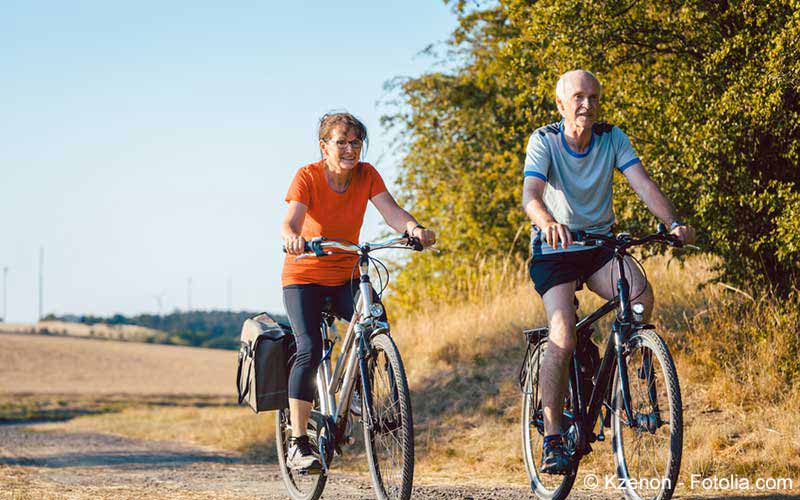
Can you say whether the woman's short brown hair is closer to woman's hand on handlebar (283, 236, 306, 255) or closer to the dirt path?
woman's hand on handlebar (283, 236, 306, 255)

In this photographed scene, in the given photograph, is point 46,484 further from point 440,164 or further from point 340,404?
point 440,164

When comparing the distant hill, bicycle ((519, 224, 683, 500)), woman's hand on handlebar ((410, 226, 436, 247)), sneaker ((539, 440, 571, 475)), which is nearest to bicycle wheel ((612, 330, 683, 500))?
bicycle ((519, 224, 683, 500))

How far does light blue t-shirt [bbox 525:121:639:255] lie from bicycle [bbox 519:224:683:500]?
281 millimetres

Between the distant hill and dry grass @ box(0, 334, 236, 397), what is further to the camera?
the distant hill

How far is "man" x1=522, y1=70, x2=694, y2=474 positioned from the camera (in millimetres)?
5809

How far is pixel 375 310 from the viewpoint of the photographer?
608cm

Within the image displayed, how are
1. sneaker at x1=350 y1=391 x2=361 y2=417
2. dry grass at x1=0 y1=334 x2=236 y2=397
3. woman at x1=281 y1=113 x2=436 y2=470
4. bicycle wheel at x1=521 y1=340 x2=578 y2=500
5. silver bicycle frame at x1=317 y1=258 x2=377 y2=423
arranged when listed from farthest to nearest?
dry grass at x1=0 y1=334 x2=236 y2=397 → woman at x1=281 y1=113 x2=436 y2=470 → sneaker at x1=350 y1=391 x2=361 y2=417 → silver bicycle frame at x1=317 y1=258 x2=377 y2=423 → bicycle wheel at x1=521 y1=340 x2=578 y2=500

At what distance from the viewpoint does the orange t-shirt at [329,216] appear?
256 inches

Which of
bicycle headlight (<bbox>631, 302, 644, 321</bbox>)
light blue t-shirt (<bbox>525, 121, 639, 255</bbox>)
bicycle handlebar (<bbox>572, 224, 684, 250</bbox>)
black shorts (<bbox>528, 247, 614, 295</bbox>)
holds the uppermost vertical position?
light blue t-shirt (<bbox>525, 121, 639, 255</bbox>)

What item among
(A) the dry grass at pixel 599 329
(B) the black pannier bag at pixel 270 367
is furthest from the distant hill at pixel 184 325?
(B) the black pannier bag at pixel 270 367

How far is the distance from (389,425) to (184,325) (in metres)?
80.0

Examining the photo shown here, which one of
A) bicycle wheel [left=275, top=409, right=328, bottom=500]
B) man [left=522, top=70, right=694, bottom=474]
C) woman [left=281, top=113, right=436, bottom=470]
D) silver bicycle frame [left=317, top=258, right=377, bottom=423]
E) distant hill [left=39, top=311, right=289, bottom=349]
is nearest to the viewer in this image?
man [left=522, top=70, right=694, bottom=474]

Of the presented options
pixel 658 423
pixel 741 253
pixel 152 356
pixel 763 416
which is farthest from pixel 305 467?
pixel 152 356

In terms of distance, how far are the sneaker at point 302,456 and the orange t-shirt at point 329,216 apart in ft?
3.39
